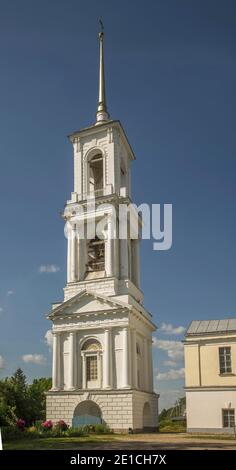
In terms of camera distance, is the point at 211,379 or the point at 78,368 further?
the point at 78,368

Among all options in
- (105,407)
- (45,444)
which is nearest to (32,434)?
(45,444)

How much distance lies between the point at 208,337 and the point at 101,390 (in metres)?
8.83

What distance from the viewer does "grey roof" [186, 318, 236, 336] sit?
3191 cm

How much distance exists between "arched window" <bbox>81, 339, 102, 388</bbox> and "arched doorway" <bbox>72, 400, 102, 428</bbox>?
1.29 metres

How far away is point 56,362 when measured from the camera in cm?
3775

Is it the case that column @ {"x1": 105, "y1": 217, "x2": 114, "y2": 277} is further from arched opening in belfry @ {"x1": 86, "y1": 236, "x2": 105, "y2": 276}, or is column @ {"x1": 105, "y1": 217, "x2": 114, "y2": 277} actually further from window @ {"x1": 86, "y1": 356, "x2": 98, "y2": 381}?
window @ {"x1": 86, "y1": 356, "x2": 98, "y2": 381}

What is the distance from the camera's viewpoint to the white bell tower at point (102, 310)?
35469 mm

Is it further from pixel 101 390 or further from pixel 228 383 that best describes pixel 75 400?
pixel 228 383

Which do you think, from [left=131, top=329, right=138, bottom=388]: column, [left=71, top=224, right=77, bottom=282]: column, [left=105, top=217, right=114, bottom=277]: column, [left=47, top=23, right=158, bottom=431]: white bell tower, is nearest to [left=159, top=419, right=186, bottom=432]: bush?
[left=47, top=23, right=158, bottom=431]: white bell tower

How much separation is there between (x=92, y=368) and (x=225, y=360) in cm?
1058

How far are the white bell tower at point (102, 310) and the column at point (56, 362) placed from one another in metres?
0.07

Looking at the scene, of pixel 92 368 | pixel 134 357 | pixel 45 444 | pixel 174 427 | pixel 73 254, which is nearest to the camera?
pixel 45 444

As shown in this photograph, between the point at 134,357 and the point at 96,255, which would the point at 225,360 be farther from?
the point at 96,255
